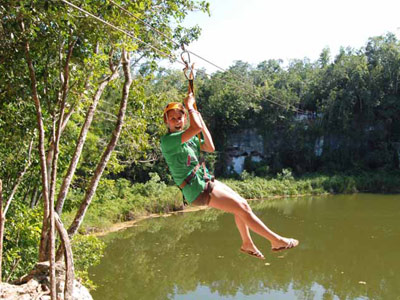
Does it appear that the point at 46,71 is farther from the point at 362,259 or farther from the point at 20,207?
the point at 362,259

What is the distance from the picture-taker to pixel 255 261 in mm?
8906

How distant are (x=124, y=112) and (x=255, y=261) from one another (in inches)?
220

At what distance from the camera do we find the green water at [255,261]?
24.4 ft

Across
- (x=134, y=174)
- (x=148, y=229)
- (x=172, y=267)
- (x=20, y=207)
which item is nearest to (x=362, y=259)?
(x=172, y=267)

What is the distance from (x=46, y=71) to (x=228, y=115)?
18.1m

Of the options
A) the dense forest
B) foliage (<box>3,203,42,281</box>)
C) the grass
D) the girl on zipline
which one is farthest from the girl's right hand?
the grass

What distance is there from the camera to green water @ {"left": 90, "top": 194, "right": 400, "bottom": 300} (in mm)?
7445

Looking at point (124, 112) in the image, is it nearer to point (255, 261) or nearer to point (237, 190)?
point (255, 261)

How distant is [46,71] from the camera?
3.93 m

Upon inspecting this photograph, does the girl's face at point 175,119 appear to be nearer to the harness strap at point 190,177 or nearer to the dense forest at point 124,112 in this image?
the harness strap at point 190,177

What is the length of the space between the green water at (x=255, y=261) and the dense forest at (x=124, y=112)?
5.51 ft

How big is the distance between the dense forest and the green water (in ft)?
5.51

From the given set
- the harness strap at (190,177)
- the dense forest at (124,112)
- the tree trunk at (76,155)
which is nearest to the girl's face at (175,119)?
the harness strap at (190,177)

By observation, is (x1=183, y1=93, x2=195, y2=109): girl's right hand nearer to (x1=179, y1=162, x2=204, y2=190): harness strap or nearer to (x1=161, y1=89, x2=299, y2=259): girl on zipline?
(x1=161, y1=89, x2=299, y2=259): girl on zipline
